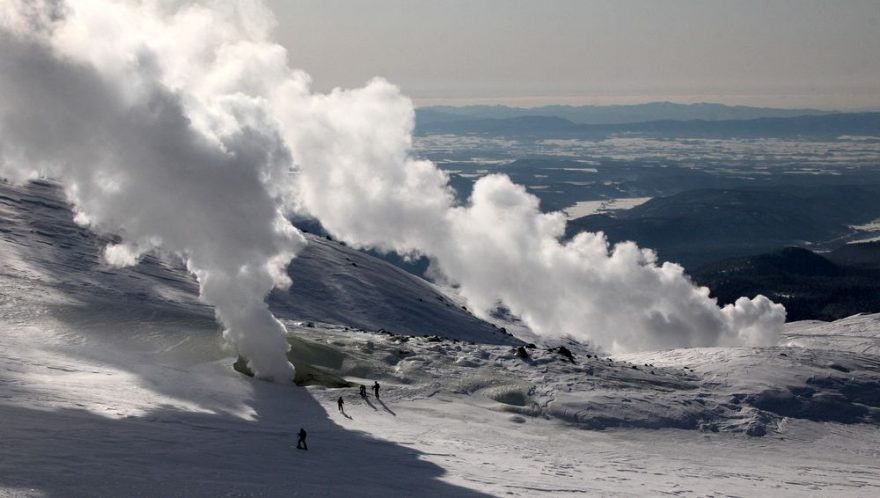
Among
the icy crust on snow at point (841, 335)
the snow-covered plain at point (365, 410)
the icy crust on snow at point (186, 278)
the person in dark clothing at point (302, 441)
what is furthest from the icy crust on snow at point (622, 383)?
the icy crust on snow at point (841, 335)

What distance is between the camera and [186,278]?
331 feet

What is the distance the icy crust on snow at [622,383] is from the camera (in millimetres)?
68562

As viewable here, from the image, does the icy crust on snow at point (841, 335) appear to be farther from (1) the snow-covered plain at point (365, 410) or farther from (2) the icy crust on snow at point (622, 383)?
(2) the icy crust on snow at point (622, 383)

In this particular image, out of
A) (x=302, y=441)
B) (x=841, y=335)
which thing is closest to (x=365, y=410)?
(x=302, y=441)

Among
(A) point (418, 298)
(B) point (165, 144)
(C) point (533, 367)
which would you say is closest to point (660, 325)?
(A) point (418, 298)

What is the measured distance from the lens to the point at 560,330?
169 metres

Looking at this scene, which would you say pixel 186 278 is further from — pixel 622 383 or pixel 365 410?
pixel 622 383

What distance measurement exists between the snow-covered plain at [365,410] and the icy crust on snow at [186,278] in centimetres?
52

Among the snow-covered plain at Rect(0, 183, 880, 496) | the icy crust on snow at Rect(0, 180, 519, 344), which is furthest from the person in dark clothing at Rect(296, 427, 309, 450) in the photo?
the icy crust on snow at Rect(0, 180, 519, 344)

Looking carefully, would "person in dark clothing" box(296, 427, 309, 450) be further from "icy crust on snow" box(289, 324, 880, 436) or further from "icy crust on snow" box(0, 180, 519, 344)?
"icy crust on snow" box(0, 180, 519, 344)

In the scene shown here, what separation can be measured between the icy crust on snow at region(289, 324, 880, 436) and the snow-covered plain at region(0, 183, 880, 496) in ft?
0.75

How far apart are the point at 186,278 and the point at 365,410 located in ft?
158

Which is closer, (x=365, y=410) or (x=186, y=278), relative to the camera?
(x=365, y=410)

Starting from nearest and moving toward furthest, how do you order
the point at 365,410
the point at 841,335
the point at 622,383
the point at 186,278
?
the point at 365,410
the point at 622,383
the point at 186,278
the point at 841,335
